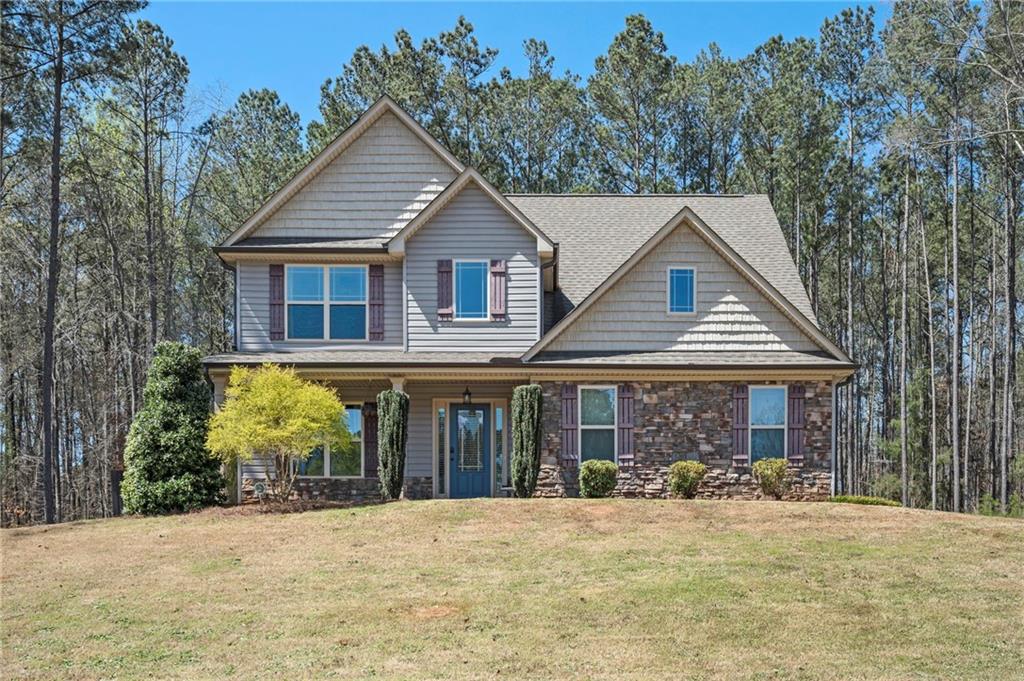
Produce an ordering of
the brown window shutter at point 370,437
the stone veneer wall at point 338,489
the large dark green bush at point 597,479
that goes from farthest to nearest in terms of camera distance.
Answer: the brown window shutter at point 370,437 < the stone veneer wall at point 338,489 < the large dark green bush at point 597,479

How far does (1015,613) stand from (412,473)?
39.3 feet

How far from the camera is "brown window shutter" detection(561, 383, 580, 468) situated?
19.1m

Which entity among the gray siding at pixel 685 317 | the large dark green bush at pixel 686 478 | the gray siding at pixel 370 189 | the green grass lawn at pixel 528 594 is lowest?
the green grass lawn at pixel 528 594

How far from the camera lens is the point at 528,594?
461 inches

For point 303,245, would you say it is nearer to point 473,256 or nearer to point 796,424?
point 473,256

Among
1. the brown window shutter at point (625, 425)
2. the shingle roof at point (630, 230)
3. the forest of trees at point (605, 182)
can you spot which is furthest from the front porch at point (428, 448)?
the forest of trees at point (605, 182)

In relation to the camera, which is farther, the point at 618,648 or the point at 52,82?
the point at 52,82

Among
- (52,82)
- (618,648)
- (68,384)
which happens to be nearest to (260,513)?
(618,648)

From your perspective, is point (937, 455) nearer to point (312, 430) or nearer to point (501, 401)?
point (501, 401)

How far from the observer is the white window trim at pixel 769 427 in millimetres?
19078

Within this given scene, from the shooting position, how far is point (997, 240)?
34.2 metres

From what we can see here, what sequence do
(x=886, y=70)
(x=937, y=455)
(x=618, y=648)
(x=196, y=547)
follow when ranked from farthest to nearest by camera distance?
(x=937, y=455)
(x=886, y=70)
(x=196, y=547)
(x=618, y=648)

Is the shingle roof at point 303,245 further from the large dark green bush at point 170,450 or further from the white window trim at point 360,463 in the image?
the white window trim at point 360,463

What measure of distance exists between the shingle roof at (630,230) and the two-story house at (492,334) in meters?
0.56
